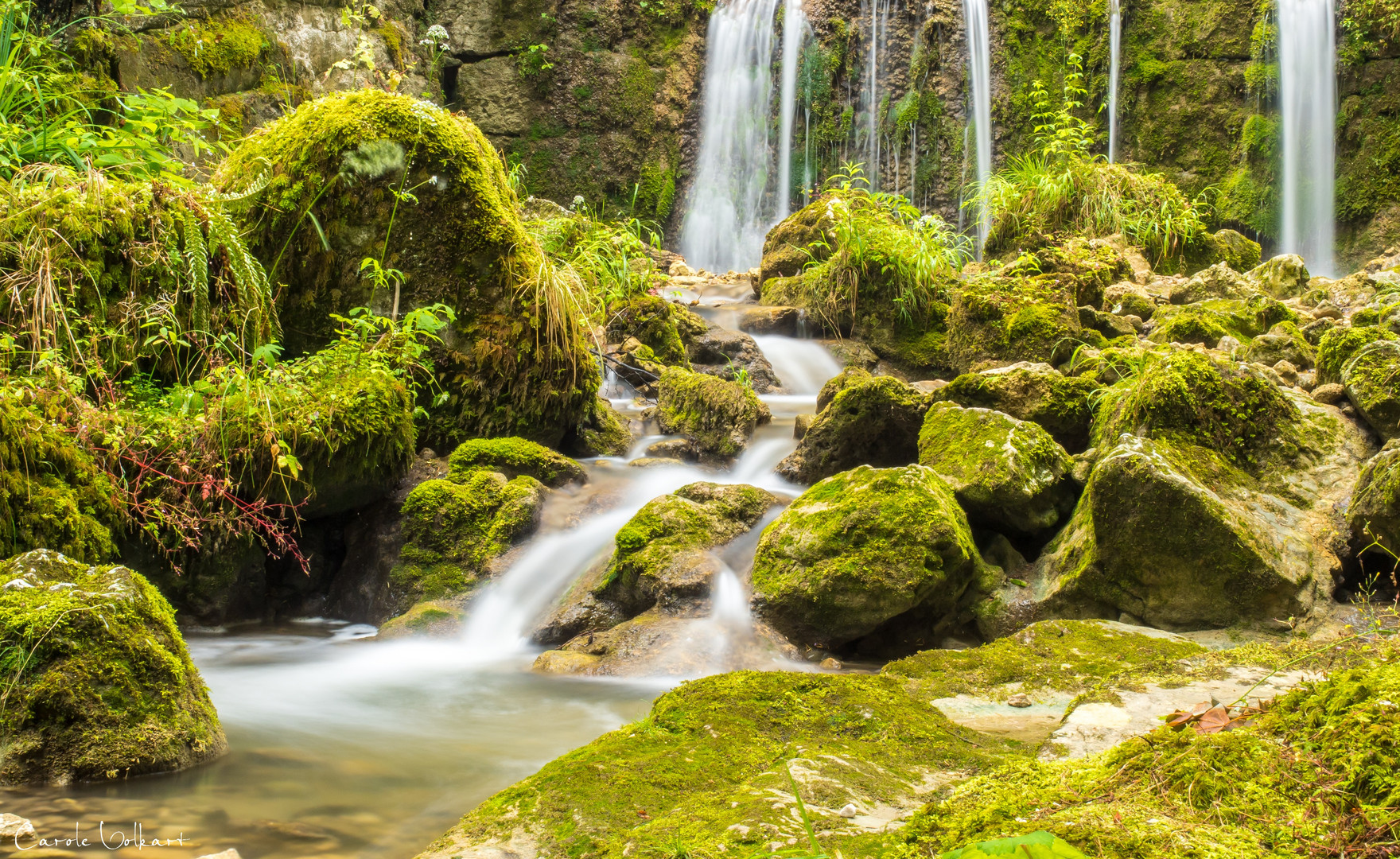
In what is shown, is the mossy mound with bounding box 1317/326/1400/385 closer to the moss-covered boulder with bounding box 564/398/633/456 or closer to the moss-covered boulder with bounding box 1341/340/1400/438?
the moss-covered boulder with bounding box 1341/340/1400/438

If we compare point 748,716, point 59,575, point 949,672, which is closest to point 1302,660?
point 949,672

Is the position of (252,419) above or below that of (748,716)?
above

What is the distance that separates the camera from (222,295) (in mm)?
5027

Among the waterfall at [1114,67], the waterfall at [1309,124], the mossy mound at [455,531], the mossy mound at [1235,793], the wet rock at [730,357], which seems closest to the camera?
the mossy mound at [1235,793]

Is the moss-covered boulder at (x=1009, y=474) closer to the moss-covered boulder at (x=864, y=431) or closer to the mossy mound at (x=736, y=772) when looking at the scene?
the moss-covered boulder at (x=864, y=431)

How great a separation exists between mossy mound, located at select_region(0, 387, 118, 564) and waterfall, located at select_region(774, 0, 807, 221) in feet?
41.7

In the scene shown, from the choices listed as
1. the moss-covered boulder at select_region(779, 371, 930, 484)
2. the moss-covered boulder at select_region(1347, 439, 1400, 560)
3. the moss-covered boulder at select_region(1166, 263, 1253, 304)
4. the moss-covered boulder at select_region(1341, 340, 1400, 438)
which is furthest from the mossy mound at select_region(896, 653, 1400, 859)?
the moss-covered boulder at select_region(1166, 263, 1253, 304)

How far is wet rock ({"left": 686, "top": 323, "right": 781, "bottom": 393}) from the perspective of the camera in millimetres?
8820

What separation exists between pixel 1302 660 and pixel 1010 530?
2.54 metres

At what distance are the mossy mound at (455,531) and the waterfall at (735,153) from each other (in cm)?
1044

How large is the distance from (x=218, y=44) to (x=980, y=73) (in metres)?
11.6

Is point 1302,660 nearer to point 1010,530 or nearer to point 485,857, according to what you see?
point 485,857

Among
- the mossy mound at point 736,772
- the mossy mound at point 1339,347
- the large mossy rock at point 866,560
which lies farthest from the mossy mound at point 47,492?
the mossy mound at point 1339,347

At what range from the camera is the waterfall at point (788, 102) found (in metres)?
15.4
